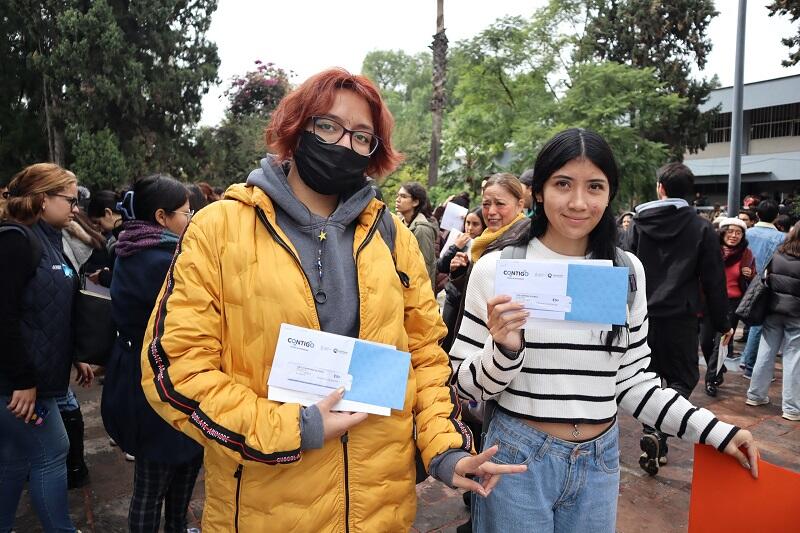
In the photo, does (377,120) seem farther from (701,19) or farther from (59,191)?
(701,19)

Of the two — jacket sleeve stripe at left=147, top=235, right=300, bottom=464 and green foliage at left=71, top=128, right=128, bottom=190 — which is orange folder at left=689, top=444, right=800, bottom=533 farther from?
green foliage at left=71, top=128, right=128, bottom=190

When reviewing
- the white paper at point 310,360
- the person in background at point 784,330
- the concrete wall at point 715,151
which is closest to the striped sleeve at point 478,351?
the white paper at point 310,360

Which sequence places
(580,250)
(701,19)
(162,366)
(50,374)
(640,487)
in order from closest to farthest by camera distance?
(162,366)
(580,250)
(50,374)
(640,487)
(701,19)

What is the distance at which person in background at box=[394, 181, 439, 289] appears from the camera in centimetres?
543

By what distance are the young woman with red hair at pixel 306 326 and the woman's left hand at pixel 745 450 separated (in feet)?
2.35

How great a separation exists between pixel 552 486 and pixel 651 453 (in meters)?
2.69

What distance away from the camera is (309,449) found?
1496mm

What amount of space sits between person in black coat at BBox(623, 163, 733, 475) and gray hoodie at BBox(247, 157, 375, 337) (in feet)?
Result: 10.3

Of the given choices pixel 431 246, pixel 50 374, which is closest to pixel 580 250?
pixel 50 374

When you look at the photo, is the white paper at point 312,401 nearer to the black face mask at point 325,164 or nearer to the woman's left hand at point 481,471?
the woman's left hand at point 481,471

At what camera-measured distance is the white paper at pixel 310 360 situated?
4.83 ft

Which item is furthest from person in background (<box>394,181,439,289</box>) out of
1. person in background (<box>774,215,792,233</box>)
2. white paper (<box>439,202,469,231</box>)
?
person in background (<box>774,215,792,233</box>)

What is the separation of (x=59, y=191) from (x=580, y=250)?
2.57 metres

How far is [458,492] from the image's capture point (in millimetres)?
3754
